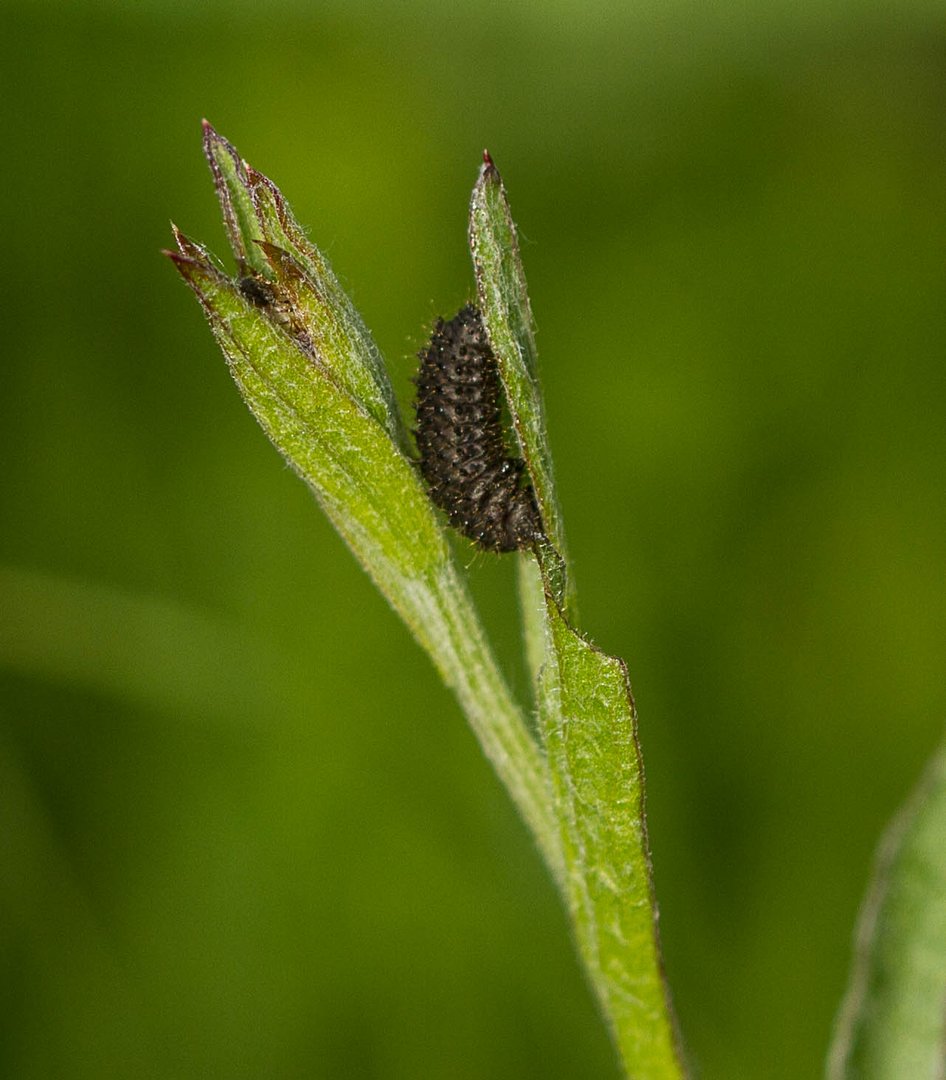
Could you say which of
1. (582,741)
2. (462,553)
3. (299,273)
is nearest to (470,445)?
(299,273)

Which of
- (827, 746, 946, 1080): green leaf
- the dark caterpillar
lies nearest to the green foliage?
the dark caterpillar

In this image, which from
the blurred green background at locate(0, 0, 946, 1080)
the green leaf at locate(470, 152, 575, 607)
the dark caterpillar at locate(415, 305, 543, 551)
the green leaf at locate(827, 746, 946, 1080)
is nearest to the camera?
the green leaf at locate(470, 152, 575, 607)

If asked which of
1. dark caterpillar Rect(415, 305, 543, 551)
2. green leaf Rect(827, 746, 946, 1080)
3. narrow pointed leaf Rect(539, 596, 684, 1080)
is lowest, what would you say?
green leaf Rect(827, 746, 946, 1080)

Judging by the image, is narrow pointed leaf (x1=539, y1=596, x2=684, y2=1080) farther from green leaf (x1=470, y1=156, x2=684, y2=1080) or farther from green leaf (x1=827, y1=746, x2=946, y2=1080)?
green leaf (x1=827, y1=746, x2=946, y2=1080)

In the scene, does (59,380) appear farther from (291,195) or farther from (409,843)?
(409,843)

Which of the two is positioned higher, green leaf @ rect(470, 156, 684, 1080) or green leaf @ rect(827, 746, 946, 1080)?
green leaf @ rect(470, 156, 684, 1080)

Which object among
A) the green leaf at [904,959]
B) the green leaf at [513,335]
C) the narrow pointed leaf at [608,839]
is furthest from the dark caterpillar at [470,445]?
the green leaf at [904,959]

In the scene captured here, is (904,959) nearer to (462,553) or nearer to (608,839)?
(608,839)

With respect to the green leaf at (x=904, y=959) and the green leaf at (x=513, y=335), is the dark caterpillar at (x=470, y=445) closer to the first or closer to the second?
the green leaf at (x=513, y=335)
